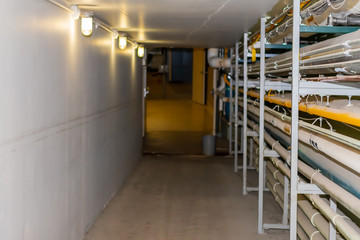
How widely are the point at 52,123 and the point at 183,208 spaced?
9.49 ft

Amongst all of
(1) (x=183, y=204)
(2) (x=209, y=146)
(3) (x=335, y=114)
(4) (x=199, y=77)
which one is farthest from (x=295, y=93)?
(4) (x=199, y=77)

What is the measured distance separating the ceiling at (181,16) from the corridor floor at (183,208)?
217 cm

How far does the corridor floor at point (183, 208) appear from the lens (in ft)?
17.2

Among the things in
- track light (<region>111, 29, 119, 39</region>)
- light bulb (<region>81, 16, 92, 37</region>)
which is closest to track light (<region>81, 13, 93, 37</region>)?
light bulb (<region>81, 16, 92, 37</region>)

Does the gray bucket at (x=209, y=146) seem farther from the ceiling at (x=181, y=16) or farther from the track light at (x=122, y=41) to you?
the track light at (x=122, y=41)

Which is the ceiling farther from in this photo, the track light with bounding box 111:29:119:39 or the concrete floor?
the concrete floor

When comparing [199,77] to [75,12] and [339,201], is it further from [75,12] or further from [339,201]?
[339,201]

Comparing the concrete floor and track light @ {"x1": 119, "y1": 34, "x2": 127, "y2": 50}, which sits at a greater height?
track light @ {"x1": 119, "y1": 34, "x2": 127, "y2": 50}

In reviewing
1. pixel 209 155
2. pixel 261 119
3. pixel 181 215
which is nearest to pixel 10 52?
pixel 261 119

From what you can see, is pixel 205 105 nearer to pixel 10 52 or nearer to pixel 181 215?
pixel 181 215

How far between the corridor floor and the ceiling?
2166 mm

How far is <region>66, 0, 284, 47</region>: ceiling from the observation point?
432cm

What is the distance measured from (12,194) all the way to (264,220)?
3568 millimetres

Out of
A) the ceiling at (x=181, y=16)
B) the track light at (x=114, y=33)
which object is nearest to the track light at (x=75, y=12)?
the ceiling at (x=181, y=16)
